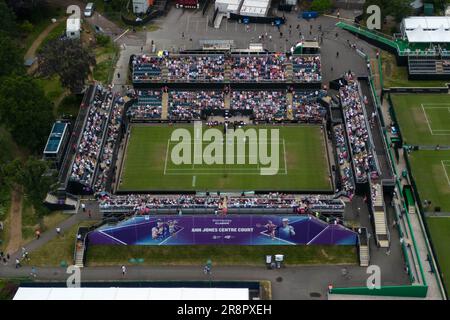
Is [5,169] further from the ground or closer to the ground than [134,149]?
closer to the ground

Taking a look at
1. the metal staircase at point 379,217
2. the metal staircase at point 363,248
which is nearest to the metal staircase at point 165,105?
the metal staircase at point 379,217

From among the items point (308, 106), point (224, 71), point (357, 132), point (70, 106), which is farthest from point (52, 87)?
point (357, 132)

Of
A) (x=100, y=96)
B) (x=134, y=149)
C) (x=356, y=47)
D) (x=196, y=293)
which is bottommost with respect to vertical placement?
(x=196, y=293)

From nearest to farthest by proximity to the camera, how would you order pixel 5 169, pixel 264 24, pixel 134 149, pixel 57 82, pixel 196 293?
pixel 196 293 → pixel 5 169 → pixel 134 149 → pixel 57 82 → pixel 264 24

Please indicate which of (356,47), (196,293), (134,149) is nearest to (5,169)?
(134,149)

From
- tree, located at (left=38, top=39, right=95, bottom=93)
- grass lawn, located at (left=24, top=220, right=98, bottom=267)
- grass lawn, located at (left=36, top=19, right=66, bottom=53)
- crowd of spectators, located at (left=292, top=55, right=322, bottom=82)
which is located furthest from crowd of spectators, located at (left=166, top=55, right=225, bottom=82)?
grass lawn, located at (left=24, top=220, right=98, bottom=267)

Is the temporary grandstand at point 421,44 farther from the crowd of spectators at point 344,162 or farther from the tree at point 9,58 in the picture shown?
the tree at point 9,58

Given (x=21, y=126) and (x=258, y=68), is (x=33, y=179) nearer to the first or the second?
(x=21, y=126)

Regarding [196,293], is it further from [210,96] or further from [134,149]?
[210,96]
